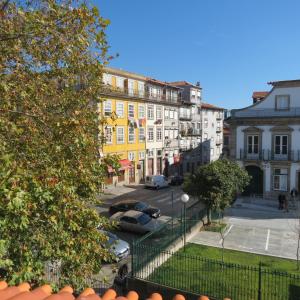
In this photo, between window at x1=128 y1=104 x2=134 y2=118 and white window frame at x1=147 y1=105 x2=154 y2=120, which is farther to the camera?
white window frame at x1=147 y1=105 x2=154 y2=120

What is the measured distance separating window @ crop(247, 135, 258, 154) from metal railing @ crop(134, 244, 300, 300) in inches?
679

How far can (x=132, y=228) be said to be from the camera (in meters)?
19.5

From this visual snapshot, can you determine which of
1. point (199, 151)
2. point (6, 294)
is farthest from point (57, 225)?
point (199, 151)

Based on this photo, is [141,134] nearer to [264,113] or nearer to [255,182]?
[255,182]

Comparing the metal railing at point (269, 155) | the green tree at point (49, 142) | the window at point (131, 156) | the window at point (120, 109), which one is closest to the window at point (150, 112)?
the window at point (131, 156)

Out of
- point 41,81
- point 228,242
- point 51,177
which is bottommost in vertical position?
point 228,242

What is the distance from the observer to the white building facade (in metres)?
26.8

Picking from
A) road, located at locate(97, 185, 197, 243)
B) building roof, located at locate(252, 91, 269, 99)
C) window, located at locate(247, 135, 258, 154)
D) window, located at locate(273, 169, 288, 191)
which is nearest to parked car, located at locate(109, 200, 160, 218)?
road, located at locate(97, 185, 197, 243)

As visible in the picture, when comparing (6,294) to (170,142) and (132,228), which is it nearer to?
(132,228)

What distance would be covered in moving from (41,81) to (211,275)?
31.0ft

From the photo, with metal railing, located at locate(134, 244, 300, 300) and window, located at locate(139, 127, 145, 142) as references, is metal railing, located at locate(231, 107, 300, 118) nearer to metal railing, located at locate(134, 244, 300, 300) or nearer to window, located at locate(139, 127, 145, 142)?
window, located at locate(139, 127, 145, 142)

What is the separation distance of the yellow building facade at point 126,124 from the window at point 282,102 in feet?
49.2

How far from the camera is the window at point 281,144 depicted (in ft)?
89.4

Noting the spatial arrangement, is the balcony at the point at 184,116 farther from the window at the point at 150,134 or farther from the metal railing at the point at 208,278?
the metal railing at the point at 208,278
